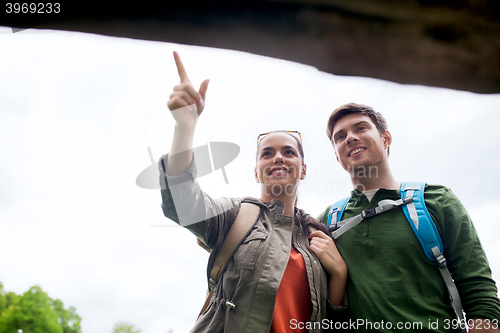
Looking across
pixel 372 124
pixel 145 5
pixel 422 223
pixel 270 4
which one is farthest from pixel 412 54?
pixel 372 124

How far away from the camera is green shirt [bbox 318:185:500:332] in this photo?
1910 mm

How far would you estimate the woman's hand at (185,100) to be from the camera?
150 cm

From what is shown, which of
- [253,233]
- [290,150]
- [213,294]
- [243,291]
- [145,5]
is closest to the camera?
[145,5]

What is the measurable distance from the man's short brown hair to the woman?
1251 millimetres

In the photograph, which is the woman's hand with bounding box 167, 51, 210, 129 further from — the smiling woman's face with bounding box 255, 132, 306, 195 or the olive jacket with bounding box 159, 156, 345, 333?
the smiling woman's face with bounding box 255, 132, 306, 195

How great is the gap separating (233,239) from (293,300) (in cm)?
63

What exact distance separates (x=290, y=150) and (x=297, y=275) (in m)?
1.27

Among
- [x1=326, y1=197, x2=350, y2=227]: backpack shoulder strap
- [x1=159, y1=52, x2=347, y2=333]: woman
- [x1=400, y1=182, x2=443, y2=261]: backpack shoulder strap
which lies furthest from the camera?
[x1=326, y1=197, x2=350, y2=227]: backpack shoulder strap

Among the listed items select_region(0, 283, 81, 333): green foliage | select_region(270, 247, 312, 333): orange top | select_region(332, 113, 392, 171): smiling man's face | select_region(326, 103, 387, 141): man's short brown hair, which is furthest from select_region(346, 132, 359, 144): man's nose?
select_region(0, 283, 81, 333): green foliage

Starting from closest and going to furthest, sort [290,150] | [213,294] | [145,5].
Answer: [145,5]
[213,294]
[290,150]

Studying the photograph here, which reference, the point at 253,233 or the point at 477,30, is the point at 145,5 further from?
the point at 253,233

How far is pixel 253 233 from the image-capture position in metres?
2.17

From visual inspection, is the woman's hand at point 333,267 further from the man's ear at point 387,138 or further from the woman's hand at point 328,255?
the man's ear at point 387,138

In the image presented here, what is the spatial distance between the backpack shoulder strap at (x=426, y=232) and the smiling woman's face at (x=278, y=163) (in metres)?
1.02
